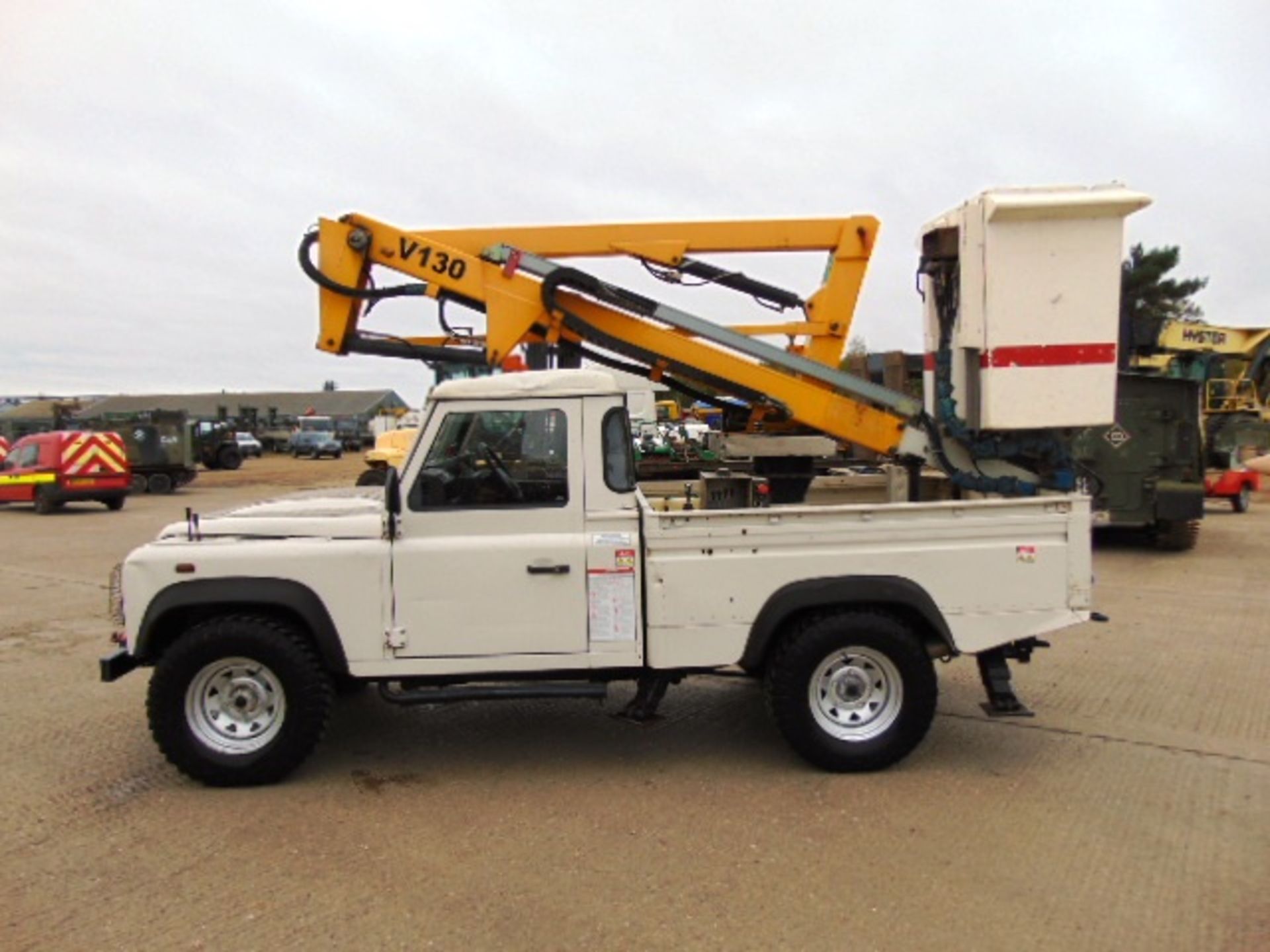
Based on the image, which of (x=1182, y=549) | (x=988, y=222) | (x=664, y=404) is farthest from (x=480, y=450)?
(x=664, y=404)

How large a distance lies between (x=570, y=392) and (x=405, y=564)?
1166 millimetres

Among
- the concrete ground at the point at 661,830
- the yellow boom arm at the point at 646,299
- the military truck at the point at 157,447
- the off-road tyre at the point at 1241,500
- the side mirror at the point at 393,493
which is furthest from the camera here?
the military truck at the point at 157,447

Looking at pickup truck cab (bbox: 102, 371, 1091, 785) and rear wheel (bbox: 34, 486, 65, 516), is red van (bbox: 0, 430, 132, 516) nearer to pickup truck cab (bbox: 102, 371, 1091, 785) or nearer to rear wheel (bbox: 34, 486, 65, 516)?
rear wheel (bbox: 34, 486, 65, 516)

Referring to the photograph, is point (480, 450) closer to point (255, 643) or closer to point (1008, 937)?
point (255, 643)

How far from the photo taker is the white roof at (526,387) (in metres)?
4.64

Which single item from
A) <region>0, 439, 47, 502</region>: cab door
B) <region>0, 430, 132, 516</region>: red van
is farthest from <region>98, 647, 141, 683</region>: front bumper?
<region>0, 439, 47, 502</region>: cab door

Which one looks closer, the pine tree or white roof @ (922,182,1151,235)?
white roof @ (922,182,1151,235)

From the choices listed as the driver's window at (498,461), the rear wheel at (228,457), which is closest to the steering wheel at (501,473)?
the driver's window at (498,461)

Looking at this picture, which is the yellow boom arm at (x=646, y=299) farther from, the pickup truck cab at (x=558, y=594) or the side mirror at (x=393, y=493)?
the side mirror at (x=393, y=493)

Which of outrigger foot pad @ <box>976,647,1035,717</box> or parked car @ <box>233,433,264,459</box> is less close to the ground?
parked car @ <box>233,433,264,459</box>

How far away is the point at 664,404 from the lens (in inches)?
1417

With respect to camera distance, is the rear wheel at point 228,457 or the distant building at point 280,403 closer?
the rear wheel at point 228,457

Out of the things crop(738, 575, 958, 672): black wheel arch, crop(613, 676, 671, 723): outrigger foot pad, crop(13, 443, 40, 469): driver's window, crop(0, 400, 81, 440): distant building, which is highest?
crop(0, 400, 81, 440): distant building

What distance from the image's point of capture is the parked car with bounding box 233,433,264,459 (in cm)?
4791
